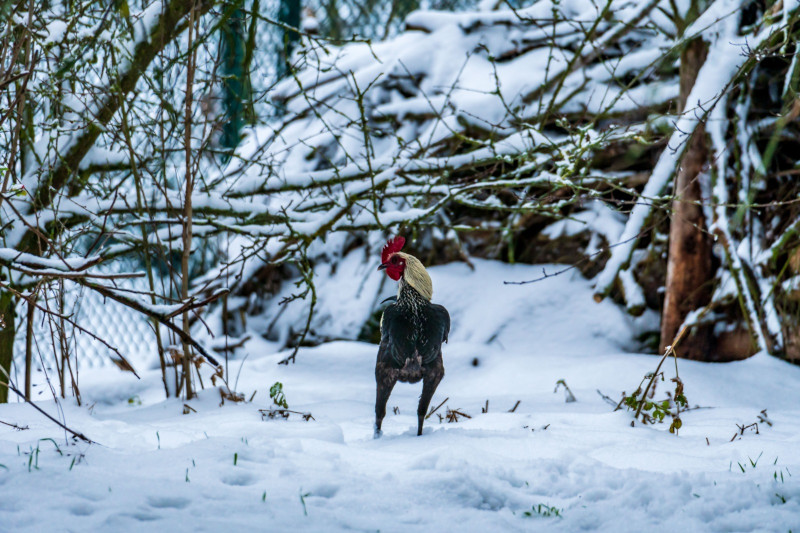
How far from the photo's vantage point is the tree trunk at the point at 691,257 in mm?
3887

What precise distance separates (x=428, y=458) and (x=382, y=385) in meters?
0.47

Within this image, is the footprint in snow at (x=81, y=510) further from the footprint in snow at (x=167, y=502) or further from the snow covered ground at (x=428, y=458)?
the footprint in snow at (x=167, y=502)

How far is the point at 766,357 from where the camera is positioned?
354 cm

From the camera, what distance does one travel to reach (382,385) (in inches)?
94.3

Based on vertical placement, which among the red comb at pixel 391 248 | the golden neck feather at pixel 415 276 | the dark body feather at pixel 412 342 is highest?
the red comb at pixel 391 248

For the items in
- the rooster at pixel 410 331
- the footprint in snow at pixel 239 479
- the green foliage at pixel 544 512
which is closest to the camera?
the green foliage at pixel 544 512

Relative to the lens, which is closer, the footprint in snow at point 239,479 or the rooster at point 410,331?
the footprint in snow at point 239,479

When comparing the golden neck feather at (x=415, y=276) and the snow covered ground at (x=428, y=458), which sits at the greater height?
the golden neck feather at (x=415, y=276)

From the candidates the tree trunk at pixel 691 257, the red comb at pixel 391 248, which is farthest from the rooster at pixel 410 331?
the tree trunk at pixel 691 257

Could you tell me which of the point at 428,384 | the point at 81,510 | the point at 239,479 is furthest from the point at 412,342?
the point at 81,510

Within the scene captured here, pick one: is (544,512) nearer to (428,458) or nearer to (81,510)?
(428,458)

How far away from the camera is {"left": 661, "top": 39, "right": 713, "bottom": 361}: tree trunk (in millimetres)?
3887

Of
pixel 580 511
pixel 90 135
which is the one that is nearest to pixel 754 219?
pixel 580 511

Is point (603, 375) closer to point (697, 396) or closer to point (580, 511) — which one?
point (697, 396)
